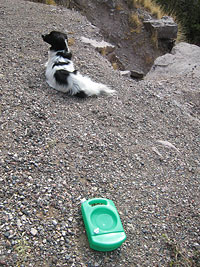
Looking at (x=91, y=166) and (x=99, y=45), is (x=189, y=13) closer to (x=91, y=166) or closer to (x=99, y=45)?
(x=99, y=45)

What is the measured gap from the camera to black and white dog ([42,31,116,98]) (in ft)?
13.0

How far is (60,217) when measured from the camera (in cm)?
242

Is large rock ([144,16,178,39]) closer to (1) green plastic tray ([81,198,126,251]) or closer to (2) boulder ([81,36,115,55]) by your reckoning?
(2) boulder ([81,36,115,55])

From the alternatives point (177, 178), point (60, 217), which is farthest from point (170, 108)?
point (60, 217)

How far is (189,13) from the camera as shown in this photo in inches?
505

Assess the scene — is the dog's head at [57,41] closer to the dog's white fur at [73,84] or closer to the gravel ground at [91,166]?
the dog's white fur at [73,84]

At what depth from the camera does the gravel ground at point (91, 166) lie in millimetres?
2279

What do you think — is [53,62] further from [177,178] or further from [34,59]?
[177,178]

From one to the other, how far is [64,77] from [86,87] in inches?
14.3

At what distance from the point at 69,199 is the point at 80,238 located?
0.41m

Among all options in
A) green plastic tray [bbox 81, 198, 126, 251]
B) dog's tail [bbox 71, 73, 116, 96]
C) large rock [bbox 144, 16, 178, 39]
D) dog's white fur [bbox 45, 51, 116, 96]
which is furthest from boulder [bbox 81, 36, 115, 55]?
green plastic tray [bbox 81, 198, 126, 251]

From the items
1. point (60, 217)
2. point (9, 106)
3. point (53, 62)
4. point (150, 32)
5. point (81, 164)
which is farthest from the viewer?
point (150, 32)

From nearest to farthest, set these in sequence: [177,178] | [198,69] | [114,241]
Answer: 1. [114,241]
2. [177,178]
3. [198,69]

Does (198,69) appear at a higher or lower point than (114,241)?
higher
